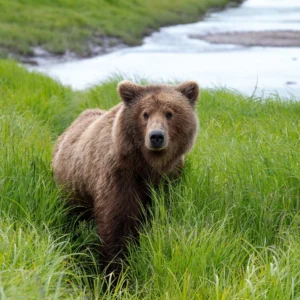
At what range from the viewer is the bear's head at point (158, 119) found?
4.05 metres

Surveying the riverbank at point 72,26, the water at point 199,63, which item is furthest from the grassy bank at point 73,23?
the water at point 199,63

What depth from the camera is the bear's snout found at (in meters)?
3.82

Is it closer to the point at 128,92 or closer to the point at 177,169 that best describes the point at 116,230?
the point at 177,169

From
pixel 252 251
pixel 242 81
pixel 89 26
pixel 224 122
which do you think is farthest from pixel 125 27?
pixel 252 251

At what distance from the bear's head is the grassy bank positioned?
30.5 feet

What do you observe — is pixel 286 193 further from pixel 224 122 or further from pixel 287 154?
pixel 224 122

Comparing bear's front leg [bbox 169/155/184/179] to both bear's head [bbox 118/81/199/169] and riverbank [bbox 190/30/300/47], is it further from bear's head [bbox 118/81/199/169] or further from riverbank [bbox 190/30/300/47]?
riverbank [bbox 190/30/300/47]

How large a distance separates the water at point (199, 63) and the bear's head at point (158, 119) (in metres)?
3.55

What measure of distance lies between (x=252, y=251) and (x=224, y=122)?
2626mm

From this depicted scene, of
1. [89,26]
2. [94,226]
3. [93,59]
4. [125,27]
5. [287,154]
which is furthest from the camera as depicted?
[125,27]

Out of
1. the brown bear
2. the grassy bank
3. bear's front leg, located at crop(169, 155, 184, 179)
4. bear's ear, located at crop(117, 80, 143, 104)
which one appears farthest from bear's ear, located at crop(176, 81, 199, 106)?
the grassy bank

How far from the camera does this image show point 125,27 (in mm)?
17188

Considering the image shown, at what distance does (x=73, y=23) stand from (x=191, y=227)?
42.3 feet

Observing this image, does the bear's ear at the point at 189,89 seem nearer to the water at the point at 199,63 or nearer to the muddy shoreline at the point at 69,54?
the water at the point at 199,63
